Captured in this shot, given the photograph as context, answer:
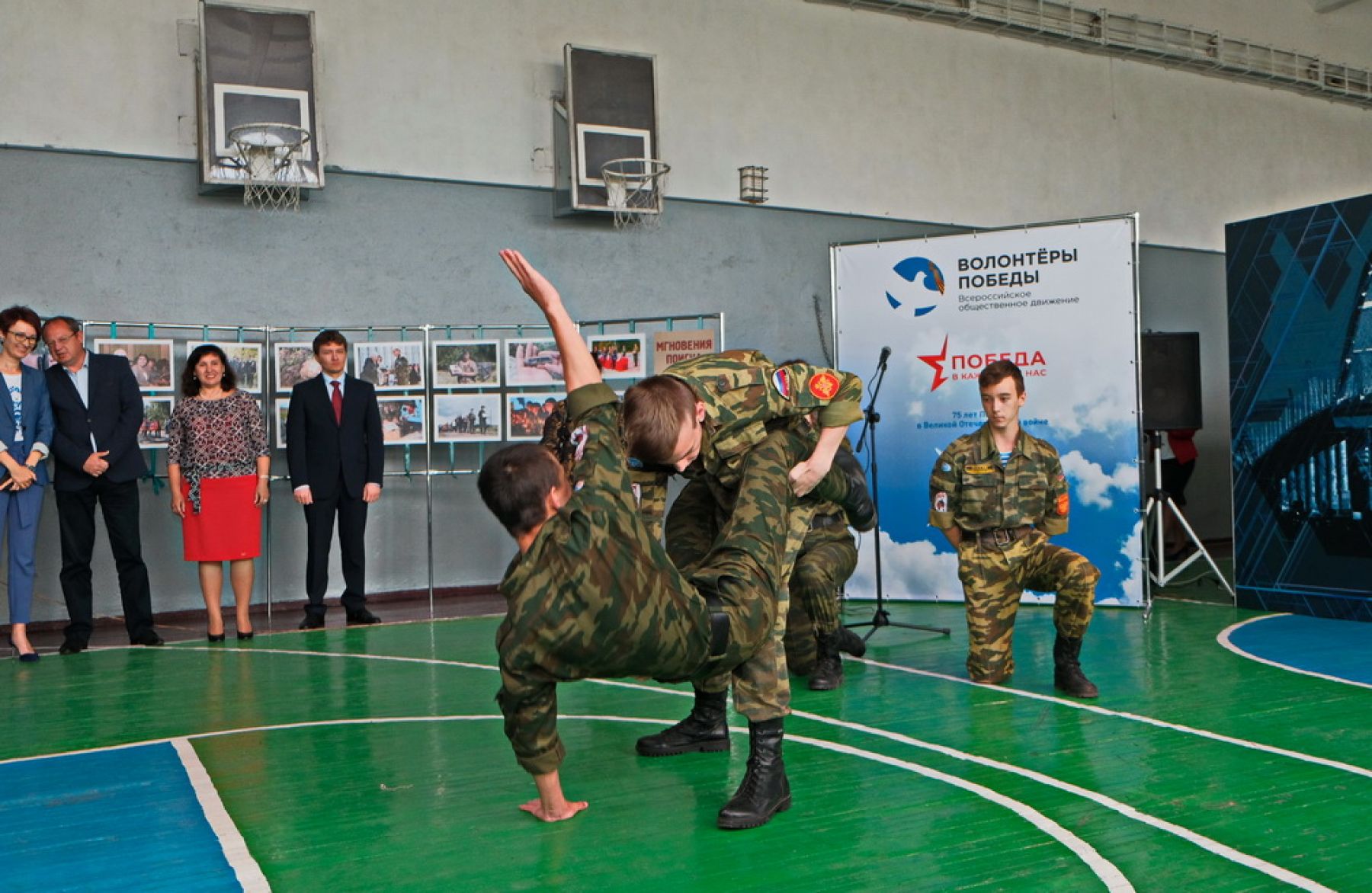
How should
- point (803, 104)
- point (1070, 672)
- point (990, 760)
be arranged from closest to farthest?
point (990, 760)
point (1070, 672)
point (803, 104)

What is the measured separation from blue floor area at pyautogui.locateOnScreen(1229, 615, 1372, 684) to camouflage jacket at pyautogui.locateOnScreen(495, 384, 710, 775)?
3.77 meters

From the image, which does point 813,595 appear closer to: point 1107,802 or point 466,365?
point 1107,802

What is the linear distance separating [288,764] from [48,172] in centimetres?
546

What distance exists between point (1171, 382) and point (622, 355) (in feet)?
13.7

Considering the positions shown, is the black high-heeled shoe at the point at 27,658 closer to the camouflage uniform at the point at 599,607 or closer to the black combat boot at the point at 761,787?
the camouflage uniform at the point at 599,607

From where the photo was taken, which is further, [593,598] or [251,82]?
[251,82]

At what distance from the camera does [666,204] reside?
10.2 meters

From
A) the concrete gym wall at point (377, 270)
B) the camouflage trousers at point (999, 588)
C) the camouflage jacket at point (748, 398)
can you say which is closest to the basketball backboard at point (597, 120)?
the concrete gym wall at point (377, 270)

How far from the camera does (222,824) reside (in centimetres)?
362

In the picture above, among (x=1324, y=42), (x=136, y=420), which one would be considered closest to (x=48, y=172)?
(x=136, y=420)

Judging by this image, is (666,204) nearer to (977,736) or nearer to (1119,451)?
(1119,451)

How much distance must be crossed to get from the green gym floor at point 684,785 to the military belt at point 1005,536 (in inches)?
25.1

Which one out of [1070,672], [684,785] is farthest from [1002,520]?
[684,785]

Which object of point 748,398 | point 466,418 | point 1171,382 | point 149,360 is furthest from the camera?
point 1171,382
